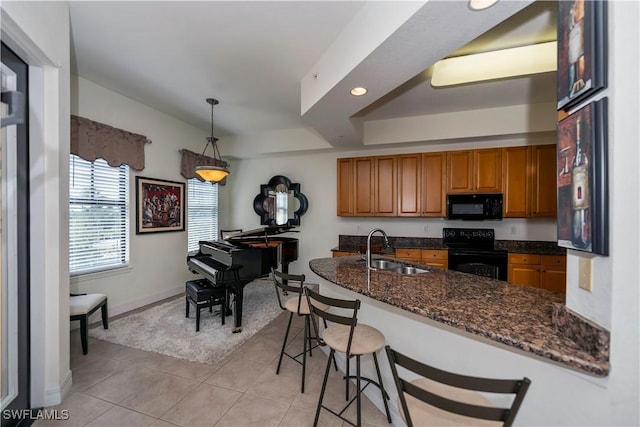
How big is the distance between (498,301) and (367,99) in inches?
80.8

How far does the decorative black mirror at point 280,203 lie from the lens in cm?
535

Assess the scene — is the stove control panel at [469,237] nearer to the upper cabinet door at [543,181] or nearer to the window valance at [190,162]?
the upper cabinet door at [543,181]

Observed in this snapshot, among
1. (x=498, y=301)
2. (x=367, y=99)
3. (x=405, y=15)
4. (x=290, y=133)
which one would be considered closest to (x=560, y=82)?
(x=405, y=15)

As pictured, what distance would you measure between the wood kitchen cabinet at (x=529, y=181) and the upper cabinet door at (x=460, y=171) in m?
0.44

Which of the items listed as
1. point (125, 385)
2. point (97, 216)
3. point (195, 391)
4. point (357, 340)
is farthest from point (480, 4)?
point (97, 216)

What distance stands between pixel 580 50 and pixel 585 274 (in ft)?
2.74

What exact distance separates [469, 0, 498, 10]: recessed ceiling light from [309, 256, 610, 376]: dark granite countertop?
152 cm

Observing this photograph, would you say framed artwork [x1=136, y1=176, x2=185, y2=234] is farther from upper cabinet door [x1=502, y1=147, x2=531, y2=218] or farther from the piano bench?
upper cabinet door [x1=502, y1=147, x2=531, y2=218]

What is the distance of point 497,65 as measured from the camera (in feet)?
8.93

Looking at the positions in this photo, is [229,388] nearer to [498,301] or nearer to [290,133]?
[498,301]

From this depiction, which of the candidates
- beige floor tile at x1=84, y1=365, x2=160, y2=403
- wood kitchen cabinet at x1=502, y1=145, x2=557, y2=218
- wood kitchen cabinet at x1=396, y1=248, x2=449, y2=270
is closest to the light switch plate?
beige floor tile at x1=84, y1=365, x2=160, y2=403

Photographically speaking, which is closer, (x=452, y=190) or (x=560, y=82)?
(x=560, y=82)

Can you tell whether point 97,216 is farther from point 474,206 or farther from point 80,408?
point 474,206

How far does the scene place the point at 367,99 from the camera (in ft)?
8.75
